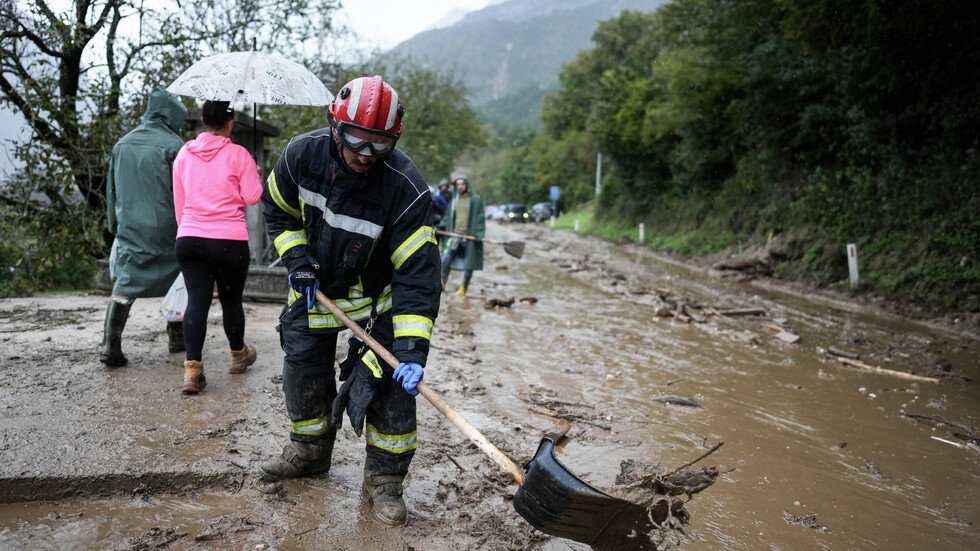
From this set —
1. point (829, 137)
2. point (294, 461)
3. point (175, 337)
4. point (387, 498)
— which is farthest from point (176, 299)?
point (829, 137)

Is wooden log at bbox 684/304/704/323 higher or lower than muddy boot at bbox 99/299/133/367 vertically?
lower

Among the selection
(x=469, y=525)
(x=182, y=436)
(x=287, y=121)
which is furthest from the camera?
(x=287, y=121)

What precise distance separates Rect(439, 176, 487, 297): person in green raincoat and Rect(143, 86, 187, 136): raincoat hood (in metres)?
5.80

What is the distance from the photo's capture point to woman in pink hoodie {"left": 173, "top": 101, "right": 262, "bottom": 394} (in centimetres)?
413

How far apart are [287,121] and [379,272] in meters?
9.51

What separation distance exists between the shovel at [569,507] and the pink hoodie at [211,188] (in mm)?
2397

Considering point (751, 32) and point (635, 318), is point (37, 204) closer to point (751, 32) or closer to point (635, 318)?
point (635, 318)

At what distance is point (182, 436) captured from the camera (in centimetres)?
359

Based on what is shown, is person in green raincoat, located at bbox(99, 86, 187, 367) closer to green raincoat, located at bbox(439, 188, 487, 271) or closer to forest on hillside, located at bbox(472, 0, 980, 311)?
green raincoat, located at bbox(439, 188, 487, 271)

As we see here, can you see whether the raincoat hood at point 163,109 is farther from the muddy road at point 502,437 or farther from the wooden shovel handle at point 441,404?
the wooden shovel handle at point 441,404

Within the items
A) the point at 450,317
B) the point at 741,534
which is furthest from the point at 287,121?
the point at 741,534

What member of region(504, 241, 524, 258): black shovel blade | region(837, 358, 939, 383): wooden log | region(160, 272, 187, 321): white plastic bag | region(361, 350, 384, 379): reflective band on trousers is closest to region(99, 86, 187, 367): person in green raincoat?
region(160, 272, 187, 321): white plastic bag

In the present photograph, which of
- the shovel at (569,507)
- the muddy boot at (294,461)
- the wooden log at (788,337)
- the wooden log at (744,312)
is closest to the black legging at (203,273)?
the muddy boot at (294,461)

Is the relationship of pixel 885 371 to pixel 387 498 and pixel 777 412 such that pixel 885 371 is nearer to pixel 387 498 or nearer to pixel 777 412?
pixel 777 412
